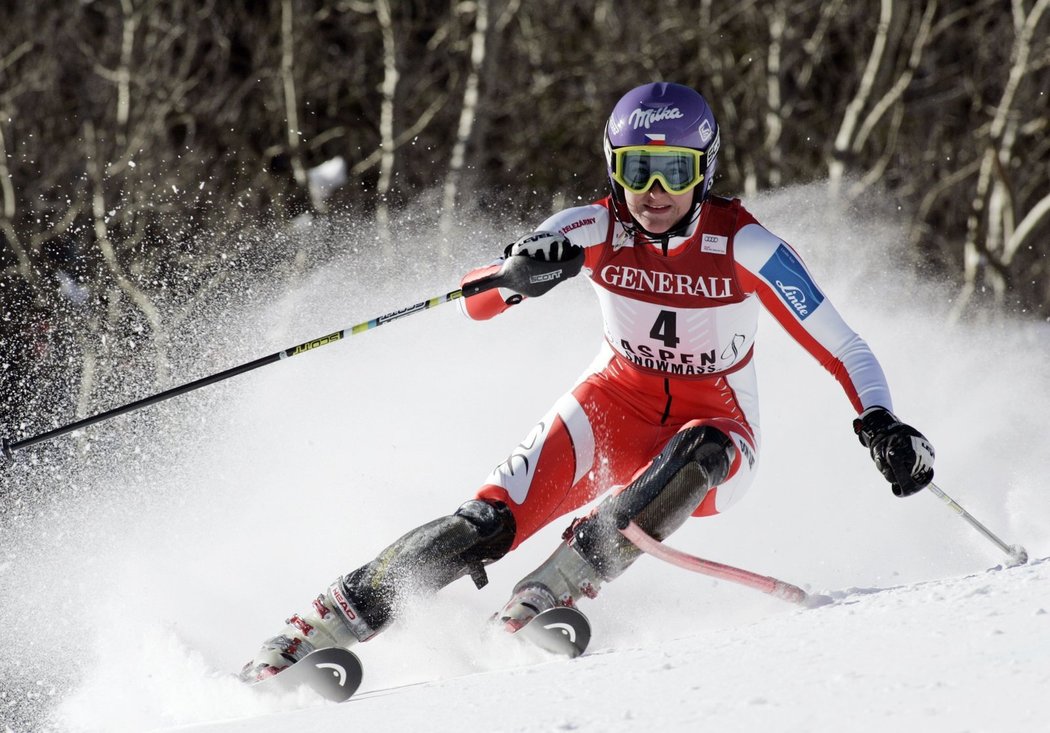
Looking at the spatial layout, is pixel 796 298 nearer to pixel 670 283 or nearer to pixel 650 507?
pixel 670 283

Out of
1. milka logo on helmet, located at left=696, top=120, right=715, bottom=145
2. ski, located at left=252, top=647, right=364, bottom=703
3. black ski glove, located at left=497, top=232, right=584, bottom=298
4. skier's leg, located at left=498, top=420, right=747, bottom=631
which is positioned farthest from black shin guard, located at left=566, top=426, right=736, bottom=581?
milka logo on helmet, located at left=696, top=120, right=715, bottom=145

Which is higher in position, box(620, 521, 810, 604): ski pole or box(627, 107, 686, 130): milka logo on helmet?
box(627, 107, 686, 130): milka logo on helmet

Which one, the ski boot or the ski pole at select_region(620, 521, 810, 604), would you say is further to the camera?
the ski pole at select_region(620, 521, 810, 604)

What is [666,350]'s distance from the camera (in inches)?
154

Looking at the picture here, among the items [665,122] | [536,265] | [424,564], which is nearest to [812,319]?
[665,122]

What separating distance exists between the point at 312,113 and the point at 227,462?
1334 cm

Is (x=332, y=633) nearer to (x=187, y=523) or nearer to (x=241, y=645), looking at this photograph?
(x=241, y=645)

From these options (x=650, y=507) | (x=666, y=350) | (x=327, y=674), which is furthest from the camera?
(x=666, y=350)

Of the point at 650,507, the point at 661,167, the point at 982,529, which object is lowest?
the point at 982,529

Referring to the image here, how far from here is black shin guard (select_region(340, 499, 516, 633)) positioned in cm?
335

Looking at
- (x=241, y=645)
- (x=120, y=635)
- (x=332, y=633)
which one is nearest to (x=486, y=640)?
(x=332, y=633)

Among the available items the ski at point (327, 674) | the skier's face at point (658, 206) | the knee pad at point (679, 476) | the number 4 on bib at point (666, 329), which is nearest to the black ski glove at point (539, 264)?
the skier's face at point (658, 206)

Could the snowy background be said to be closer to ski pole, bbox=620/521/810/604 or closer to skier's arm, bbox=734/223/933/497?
ski pole, bbox=620/521/810/604

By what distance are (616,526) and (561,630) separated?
0.33 metres
